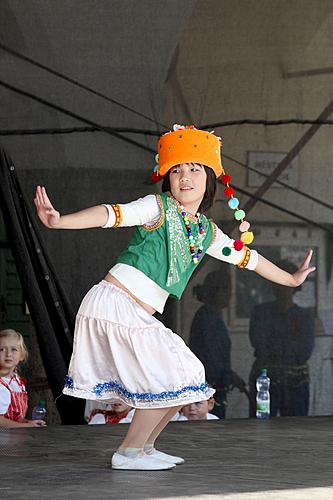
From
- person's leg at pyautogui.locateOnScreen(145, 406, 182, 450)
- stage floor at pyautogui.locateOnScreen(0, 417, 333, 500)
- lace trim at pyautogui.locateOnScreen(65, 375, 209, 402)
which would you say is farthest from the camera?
person's leg at pyautogui.locateOnScreen(145, 406, 182, 450)

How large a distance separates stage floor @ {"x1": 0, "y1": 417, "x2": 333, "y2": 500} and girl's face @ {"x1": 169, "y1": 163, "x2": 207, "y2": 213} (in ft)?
2.82

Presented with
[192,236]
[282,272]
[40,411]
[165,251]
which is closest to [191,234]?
[192,236]

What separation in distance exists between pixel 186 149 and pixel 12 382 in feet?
6.32

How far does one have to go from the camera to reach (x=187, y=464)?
3.52 meters

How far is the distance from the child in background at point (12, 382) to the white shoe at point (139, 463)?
1.61 meters

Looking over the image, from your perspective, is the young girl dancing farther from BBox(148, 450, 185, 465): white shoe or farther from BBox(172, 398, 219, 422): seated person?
BBox(172, 398, 219, 422): seated person

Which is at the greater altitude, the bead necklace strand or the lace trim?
the bead necklace strand

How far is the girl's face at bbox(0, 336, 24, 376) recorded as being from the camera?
503 cm

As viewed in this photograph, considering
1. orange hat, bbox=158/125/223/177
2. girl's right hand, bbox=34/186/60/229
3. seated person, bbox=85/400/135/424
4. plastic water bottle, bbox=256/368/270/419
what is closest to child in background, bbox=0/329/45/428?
seated person, bbox=85/400/135/424

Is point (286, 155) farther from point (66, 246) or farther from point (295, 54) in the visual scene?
point (66, 246)

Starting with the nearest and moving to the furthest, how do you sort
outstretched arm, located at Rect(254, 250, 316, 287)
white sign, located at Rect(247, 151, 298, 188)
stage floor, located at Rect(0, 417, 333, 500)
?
stage floor, located at Rect(0, 417, 333, 500), outstretched arm, located at Rect(254, 250, 316, 287), white sign, located at Rect(247, 151, 298, 188)

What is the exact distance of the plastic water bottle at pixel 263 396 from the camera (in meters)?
5.60

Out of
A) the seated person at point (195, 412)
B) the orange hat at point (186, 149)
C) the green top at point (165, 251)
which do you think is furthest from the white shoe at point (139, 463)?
the seated person at point (195, 412)

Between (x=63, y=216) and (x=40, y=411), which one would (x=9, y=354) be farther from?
(x=63, y=216)
